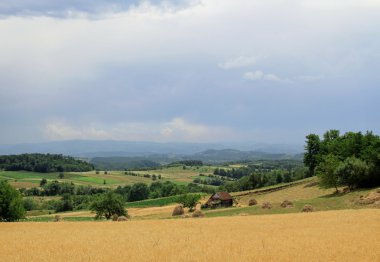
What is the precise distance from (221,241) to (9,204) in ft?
135

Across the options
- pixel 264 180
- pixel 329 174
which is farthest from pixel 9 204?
pixel 264 180

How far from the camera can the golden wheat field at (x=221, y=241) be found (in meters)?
25.7

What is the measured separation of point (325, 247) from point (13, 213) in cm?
4878

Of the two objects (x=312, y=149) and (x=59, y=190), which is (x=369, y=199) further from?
(x=59, y=190)

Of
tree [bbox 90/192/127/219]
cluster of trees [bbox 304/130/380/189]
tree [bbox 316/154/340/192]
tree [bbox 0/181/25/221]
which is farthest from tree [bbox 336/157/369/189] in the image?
tree [bbox 0/181/25/221]

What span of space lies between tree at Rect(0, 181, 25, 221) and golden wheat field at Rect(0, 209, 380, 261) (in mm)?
15588

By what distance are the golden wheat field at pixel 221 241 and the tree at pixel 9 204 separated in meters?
15.6

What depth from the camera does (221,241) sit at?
31844 millimetres

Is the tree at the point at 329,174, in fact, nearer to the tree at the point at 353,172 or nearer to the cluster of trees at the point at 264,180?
the tree at the point at 353,172

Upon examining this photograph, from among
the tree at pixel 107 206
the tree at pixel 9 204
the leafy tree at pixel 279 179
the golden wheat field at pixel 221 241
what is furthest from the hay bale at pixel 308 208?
the leafy tree at pixel 279 179

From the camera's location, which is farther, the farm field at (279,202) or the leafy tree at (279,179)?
the leafy tree at (279,179)

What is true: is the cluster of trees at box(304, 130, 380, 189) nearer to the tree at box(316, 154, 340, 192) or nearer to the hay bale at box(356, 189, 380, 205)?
the tree at box(316, 154, 340, 192)

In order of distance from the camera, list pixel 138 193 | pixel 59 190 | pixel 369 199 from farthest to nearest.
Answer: pixel 59 190 < pixel 138 193 < pixel 369 199

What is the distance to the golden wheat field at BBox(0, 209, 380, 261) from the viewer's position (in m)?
25.7
